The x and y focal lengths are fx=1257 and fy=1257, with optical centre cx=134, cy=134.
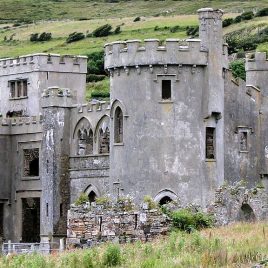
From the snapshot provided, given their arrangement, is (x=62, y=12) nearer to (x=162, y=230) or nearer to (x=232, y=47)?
(x=232, y=47)

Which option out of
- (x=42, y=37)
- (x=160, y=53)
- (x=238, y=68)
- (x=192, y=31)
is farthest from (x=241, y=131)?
(x=42, y=37)

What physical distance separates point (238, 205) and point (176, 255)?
14.0 meters

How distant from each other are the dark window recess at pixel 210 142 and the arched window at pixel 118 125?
364 centimetres

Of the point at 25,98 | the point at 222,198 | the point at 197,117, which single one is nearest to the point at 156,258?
the point at 222,198

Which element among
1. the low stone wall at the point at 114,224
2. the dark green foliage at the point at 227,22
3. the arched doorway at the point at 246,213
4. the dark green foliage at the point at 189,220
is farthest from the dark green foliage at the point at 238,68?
the low stone wall at the point at 114,224

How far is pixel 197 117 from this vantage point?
52094 millimetres

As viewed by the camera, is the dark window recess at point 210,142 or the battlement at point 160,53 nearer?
the battlement at point 160,53

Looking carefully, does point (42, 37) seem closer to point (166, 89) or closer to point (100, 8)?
point (100, 8)

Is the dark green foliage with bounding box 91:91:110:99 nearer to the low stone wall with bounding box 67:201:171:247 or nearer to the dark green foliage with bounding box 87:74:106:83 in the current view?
the dark green foliage with bounding box 87:74:106:83

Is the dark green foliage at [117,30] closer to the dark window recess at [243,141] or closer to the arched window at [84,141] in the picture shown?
the arched window at [84,141]

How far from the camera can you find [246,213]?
43.6 meters

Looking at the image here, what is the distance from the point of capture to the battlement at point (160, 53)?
5169 cm

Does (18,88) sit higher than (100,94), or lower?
lower

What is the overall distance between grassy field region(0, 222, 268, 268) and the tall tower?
19.1 metres
